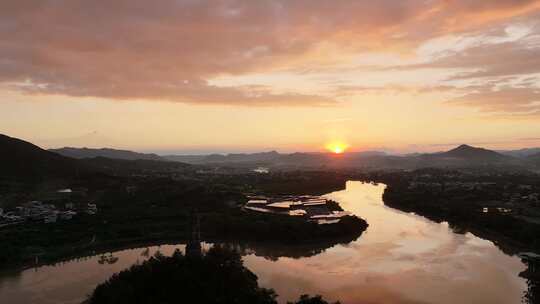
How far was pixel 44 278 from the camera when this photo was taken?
933 inches

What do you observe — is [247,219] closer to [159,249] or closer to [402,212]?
[159,249]

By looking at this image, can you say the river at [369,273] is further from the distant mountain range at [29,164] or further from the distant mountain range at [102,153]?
the distant mountain range at [102,153]

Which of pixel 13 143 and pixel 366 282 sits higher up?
pixel 13 143

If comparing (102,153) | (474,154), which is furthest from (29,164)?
(474,154)

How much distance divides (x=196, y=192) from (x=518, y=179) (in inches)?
2113

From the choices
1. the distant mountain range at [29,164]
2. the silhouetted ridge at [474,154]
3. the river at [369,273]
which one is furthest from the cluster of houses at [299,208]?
the silhouetted ridge at [474,154]

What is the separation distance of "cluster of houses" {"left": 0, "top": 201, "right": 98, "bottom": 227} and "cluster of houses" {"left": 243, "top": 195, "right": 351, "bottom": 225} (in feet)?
44.7

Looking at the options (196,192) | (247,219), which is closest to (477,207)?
(247,219)

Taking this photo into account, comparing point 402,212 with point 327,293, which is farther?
point 402,212

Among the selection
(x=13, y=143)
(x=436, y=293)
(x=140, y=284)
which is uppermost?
(x=13, y=143)

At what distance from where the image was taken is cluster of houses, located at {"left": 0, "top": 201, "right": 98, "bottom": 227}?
3584 cm

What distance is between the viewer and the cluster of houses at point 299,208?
38125 mm

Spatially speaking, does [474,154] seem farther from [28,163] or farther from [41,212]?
[41,212]

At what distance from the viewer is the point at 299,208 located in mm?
43562
